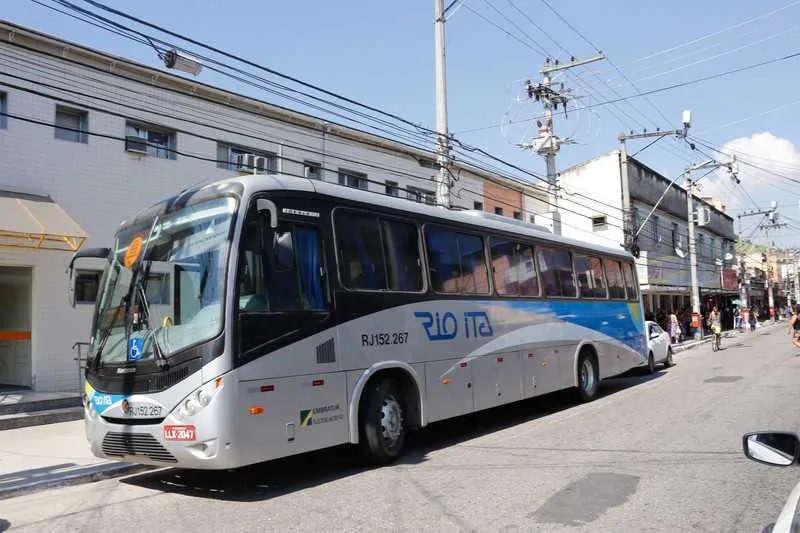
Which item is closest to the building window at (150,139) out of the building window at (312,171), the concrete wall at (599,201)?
the building window at (312,171)

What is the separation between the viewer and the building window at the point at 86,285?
46.8ft

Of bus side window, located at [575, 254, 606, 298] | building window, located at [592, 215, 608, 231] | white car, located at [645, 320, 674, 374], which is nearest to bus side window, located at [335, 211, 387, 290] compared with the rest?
bus side window, located at [575, 254, 606, 298]

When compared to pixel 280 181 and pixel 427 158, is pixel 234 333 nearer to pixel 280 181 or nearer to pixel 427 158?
pixel 280 181

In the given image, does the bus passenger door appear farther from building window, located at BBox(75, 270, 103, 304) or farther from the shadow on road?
building window, located at BBox(75, 270, 103, 304)

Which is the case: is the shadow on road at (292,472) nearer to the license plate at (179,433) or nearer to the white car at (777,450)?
the license plate at (179,433)

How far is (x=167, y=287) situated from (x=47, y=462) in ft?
12.7

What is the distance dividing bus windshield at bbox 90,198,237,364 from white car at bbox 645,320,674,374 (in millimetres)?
16258

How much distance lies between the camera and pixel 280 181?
24.0 feet

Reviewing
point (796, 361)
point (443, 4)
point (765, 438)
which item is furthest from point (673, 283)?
point (765, 438)

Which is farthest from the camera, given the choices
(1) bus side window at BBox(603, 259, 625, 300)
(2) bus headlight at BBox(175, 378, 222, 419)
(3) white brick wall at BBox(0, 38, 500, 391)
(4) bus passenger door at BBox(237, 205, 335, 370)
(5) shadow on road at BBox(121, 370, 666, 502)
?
(1) bus side window at BBox(603, 259, 625, 300)

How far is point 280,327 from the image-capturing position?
6.90m

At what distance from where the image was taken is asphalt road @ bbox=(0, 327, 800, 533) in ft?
17.9

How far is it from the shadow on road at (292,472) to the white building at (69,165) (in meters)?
5.83

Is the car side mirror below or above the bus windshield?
below
